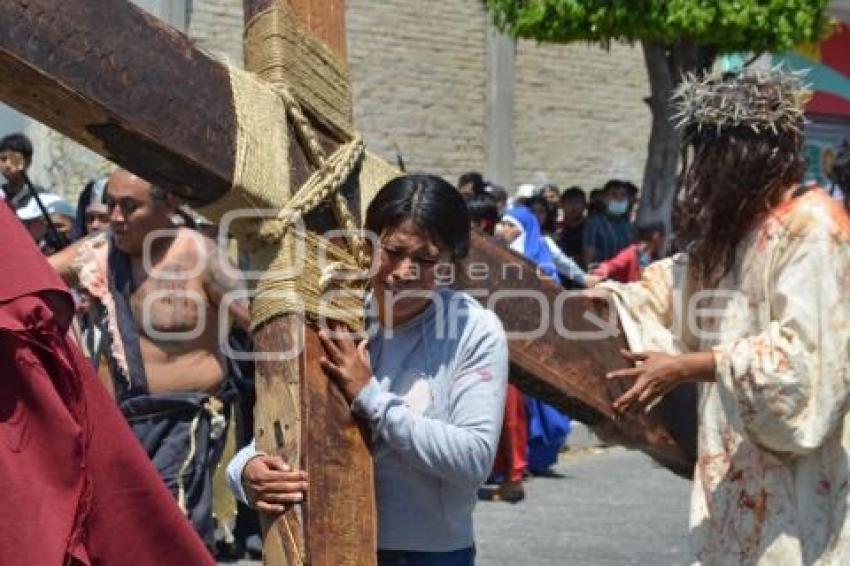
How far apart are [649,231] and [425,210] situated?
1051 cm

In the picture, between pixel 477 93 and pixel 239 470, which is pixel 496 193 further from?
pixel 239 470

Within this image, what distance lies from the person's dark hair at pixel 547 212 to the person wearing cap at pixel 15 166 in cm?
510

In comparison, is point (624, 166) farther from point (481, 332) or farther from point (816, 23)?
point (481, 332)

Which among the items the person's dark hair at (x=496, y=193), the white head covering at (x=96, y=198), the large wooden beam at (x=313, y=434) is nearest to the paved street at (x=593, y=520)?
the person's dark hair at (x=496, y=193)

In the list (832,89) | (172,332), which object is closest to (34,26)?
(172,332)

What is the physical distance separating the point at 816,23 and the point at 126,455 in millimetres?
13269

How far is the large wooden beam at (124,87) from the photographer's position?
2.77 m

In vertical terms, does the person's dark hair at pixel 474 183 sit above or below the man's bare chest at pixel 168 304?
above

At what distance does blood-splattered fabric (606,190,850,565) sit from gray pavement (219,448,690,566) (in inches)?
144

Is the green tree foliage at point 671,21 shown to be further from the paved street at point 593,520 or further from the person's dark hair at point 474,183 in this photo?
the paved street at point 593,520

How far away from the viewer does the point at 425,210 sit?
3.76m

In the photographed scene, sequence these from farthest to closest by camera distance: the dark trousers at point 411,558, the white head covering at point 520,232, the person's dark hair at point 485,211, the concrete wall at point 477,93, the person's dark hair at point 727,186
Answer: the concrete wall at point 477,93
the white head covering at point 520,232
the person's dark hair at point 485,211
the person's dark hair at point 727,186
the dark trousers at point 411,558

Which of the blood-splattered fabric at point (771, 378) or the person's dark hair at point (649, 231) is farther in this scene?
the person's dark hair at point (649, 231)

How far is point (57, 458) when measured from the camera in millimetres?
2838
